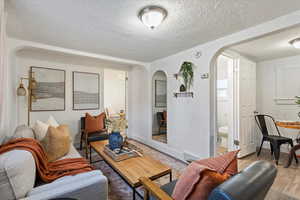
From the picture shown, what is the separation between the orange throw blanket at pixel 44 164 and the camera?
49.5 inches

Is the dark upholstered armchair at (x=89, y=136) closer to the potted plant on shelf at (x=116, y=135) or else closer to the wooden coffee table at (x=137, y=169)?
the potted plant on shelf at (x=116, y=135)

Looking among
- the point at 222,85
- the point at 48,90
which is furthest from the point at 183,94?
the point at 48,90

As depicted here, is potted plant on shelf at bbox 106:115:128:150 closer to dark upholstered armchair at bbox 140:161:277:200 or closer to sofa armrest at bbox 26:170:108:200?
sofa armrest at bbox 26:170:108:200

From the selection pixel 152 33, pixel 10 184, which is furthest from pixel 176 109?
pixel 10 184

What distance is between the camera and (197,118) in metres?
2.68

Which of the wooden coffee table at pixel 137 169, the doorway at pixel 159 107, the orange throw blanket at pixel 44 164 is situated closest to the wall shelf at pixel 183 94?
the doorway at pixel 159 107

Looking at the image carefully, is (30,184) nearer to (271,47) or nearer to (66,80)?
(66,80)

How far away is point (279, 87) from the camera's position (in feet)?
11.4

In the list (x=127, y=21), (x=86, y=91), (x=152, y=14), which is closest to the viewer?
(x=152, y=14)

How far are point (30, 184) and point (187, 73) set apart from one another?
265 centimetres

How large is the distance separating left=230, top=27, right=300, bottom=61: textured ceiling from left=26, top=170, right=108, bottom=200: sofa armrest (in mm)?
2859

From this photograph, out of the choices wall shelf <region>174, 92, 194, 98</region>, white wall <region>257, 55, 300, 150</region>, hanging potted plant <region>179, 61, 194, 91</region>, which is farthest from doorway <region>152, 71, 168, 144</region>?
white wall <region>257, 55, 300, 150</region>

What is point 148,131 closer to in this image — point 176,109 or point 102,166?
point 176,109

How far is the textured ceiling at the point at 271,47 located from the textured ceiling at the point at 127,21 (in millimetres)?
751
